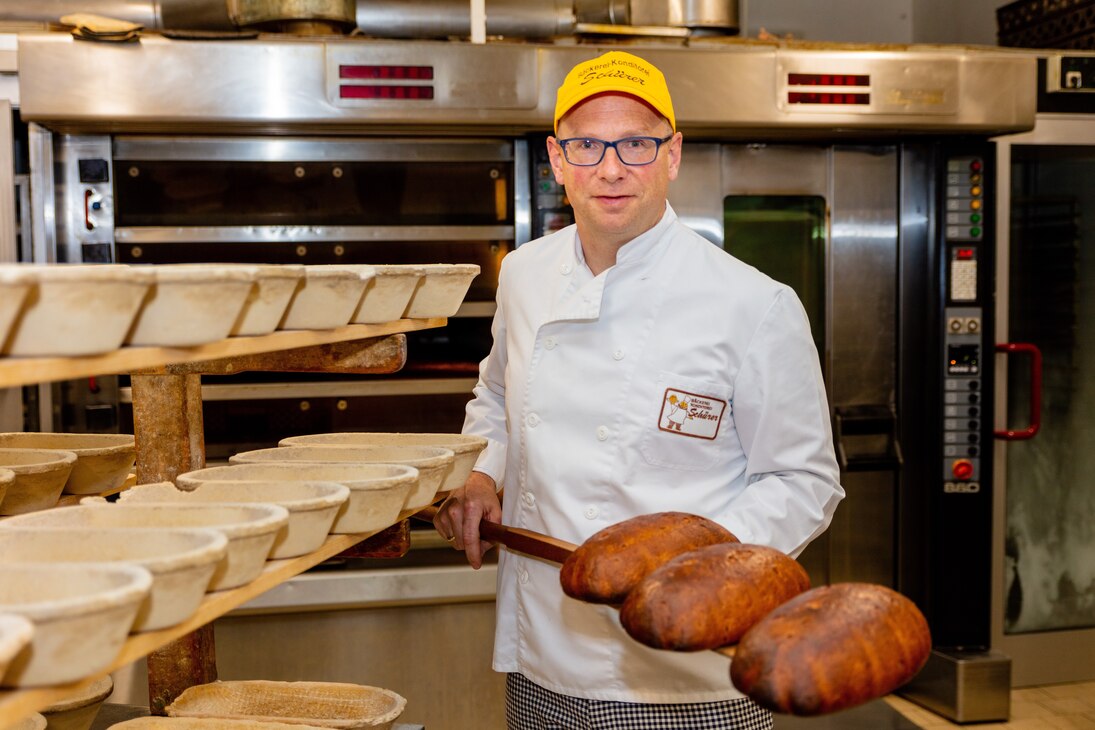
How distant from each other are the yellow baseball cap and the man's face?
0.05ft

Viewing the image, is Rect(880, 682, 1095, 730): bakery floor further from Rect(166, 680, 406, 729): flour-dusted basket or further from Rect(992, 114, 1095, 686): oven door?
Rect(166, 680, 406, 729): flour-dusted basket

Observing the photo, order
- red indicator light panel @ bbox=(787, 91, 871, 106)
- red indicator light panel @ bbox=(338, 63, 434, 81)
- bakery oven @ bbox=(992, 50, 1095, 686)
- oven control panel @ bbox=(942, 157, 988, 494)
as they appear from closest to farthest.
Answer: red indicator light panel @ bbox=(338, 63, 434, 81) < red indicator light panel @ bbox=(787, 91, 871, 106) < oven control panel @ bbox=(942, 157, 988, 494) < bakery oven @ bbox=(992, 50, 1095, 686)

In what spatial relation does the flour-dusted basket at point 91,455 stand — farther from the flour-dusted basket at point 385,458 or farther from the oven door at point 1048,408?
the oven door at point 1048,408

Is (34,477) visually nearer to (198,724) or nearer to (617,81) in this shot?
(198,724)

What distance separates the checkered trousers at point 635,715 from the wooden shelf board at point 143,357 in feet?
2.40

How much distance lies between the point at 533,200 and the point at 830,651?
7.52ft

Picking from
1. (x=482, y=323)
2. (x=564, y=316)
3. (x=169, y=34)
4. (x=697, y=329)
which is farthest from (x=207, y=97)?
(x=697, y=329)

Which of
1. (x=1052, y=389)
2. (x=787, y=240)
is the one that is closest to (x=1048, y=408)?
(x=1052, y=389)

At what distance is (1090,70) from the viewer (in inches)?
139

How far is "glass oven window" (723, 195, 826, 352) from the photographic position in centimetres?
335

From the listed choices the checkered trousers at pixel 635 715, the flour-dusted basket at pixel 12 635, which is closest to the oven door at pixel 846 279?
the checkered trousers at pixel 635 715

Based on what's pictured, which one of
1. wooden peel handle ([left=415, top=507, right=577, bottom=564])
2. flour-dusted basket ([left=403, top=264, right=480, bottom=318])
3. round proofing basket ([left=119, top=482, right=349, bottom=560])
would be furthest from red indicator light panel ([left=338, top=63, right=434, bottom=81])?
round proofing basket ([left=119, top=482, right=349, bottom=560])

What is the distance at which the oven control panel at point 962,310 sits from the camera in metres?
3.35

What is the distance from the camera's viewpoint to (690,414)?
179cm
